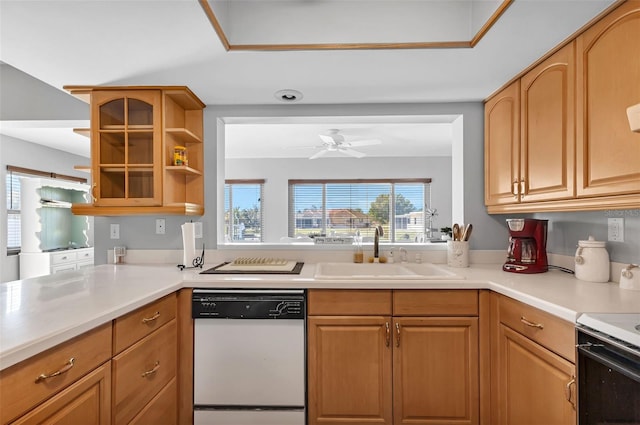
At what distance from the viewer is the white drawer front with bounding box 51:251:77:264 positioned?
4480 mm

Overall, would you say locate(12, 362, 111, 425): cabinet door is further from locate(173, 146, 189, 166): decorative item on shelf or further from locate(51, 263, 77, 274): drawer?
locate(51, 263, 77, 274): drawer

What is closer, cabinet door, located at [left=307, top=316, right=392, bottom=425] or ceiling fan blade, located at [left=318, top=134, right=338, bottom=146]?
cabinet door, located at [left=307, top=316, right=392, bottom=425]

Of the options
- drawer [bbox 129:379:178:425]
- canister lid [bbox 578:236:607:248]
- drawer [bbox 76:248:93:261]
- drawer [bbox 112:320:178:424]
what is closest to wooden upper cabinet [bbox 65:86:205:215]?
drawer [bbox 112:320:178:424]

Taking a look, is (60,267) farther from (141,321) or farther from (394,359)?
(394,359)

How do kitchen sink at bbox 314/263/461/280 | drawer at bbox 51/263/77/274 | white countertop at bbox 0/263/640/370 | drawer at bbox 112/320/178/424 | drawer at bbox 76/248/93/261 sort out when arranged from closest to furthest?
white countertop at bbox 0/263/640/370 → drawer at bbox 112/320/178/424 → kitchen sink at bbox 314/263/461/280 → drawer at bbox 51/263/77/274 → drawer at bbox 76/248/93/261

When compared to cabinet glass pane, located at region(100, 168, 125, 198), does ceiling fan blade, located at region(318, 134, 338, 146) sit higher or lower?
higher

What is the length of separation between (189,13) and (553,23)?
1517mm

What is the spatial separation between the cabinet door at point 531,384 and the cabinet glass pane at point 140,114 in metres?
2.34

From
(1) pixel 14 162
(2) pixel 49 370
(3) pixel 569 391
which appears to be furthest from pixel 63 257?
(3) pixel 569 391

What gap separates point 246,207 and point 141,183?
446 centimetres

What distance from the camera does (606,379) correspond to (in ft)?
3.17

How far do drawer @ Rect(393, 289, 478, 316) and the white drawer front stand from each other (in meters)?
4.97

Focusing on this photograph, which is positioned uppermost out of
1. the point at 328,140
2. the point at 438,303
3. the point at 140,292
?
the point at 328,140

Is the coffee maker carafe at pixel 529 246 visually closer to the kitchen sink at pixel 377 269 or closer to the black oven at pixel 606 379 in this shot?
the kitchen sink at pixel 377 269
